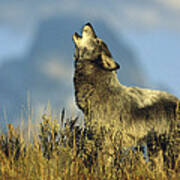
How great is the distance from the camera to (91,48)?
6.86 metres

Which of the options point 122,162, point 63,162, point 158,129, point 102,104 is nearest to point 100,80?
point 102,104

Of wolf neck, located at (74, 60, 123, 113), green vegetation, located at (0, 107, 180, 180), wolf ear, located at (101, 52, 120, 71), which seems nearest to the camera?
green vegetation, located at (0, 107, 180, 180)

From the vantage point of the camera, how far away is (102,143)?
532cm

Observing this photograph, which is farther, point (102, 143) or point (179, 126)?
point (179, 126)

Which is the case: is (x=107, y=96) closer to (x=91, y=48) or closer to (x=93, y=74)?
(x=93, y=74)

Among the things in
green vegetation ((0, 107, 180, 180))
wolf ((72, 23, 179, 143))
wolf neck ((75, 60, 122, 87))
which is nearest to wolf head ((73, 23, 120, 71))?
wolf ((72, 23, 179, 143))

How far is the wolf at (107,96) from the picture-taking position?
22.2 ft

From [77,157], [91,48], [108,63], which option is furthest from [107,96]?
[77,157]

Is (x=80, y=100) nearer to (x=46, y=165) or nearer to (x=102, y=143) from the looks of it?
(x=102, y=143)

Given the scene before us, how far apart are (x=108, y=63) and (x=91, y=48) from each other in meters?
0.45

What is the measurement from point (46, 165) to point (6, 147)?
5.66 ft

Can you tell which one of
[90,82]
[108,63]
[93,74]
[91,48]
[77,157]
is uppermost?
[91,48]

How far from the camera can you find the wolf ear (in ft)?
22.1

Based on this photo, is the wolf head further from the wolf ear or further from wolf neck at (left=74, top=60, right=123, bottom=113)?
wolf neck at (left=74, top=60, right=123, bottom=113)
